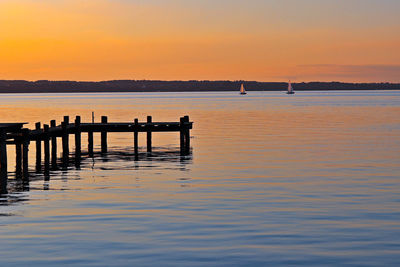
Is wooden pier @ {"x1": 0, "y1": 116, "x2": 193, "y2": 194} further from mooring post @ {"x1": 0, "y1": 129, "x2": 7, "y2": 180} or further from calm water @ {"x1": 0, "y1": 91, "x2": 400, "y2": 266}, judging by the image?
calm water @ {"x1": 0, "y1": 91, "x2": 400, "y2": 266}

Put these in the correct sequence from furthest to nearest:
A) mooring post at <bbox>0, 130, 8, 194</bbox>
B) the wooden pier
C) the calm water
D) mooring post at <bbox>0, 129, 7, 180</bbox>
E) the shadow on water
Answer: the wooden pier → mooring post at <bbox>0, 129, 7, 180</bbox> → mooring post at <bbox>0, 130, 8, 194</bbox> → the shadow on water → the calm water

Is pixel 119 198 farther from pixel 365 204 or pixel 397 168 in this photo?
pixel 397 168

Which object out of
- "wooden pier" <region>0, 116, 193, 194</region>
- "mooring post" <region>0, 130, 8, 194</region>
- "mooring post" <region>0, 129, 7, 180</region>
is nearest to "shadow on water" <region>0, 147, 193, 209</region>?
"mooring post" <region>0, 130, 8, 194</region>

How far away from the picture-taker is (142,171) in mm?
33969

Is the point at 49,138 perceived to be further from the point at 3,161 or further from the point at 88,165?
the point at 3,161

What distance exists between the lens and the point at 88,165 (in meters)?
37.9

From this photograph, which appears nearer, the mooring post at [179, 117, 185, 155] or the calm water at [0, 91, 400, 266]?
the calm water at [0, 91, 400, 266]

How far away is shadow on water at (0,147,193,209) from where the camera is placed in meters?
27.9

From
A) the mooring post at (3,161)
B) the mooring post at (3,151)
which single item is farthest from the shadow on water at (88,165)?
the mooring post at (3,151)

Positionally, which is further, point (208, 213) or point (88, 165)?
point (88, 165)

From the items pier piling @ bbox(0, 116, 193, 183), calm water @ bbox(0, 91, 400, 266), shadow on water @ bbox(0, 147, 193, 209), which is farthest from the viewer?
pier piling @ bbox(0, 116, 193, 183)

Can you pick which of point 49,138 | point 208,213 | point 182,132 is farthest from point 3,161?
point 182,132

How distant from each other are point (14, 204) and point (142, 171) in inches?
416

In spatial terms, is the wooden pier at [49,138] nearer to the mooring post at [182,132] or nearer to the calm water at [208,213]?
the mooring post at [182,132]
